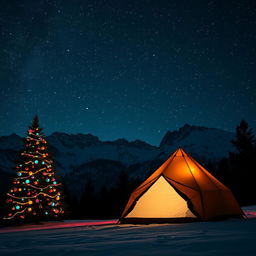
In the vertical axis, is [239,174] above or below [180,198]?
above

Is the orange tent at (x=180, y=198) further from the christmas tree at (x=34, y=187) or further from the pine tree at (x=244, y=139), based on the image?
the pine tree at (x=244, y=139)

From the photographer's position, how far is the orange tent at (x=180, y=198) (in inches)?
336

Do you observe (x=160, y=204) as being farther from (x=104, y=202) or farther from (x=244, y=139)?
(x=104, y=202)

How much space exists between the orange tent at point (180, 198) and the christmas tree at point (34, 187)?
600cm

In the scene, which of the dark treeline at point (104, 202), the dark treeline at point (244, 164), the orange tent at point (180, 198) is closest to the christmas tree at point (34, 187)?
the orange tent at point (180, 198)

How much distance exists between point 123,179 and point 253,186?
64.0 ft

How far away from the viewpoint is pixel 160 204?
31.7ft

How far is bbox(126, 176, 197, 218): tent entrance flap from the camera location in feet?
30.5

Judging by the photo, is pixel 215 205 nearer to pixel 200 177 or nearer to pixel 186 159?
pixel 200 177

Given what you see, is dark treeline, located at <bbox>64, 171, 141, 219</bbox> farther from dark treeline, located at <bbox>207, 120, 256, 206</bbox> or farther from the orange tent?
the orange tent

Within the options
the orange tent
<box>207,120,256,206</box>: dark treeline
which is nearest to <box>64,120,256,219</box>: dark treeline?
<box>207,120,256,206</box>: dark treeline

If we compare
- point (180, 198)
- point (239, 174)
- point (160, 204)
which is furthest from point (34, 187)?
point (239, 174)

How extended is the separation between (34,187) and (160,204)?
6.99 meters

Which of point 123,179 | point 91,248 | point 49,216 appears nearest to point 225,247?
point 91,248
